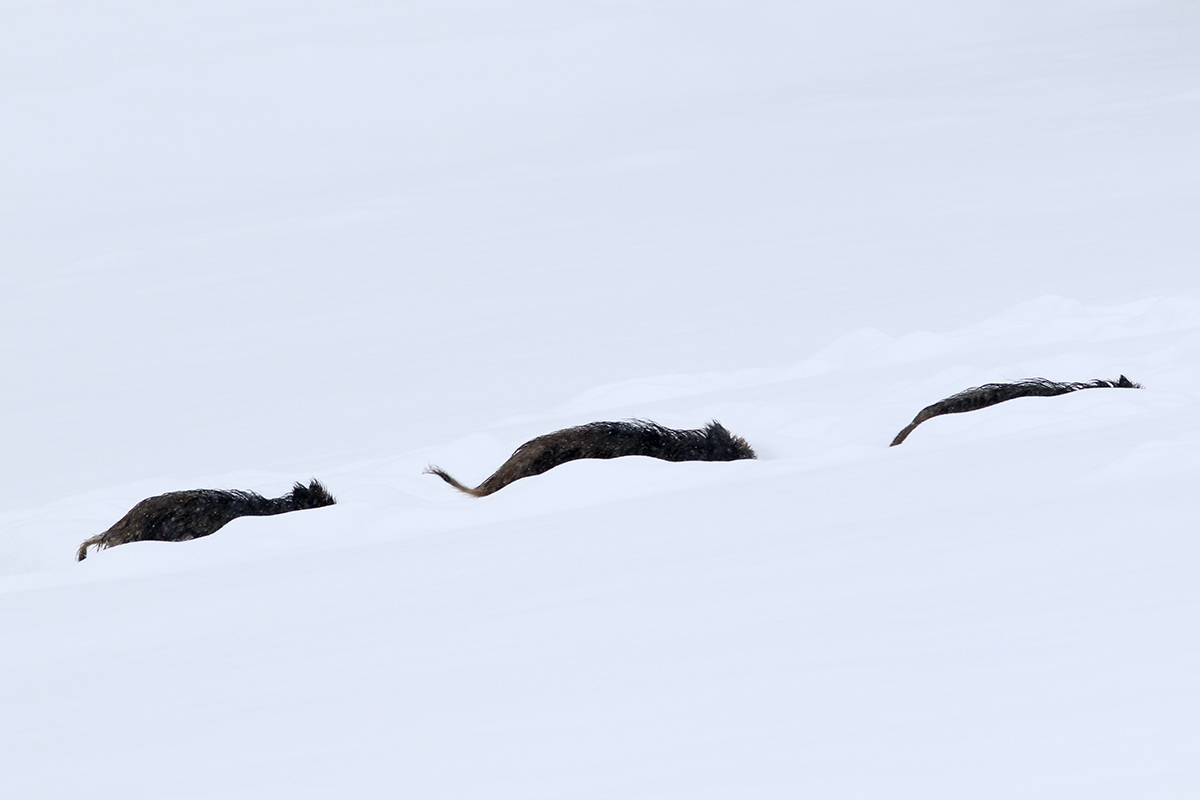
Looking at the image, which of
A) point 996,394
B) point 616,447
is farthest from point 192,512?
point 996,394

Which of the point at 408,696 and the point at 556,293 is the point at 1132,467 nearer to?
the point at 408,696

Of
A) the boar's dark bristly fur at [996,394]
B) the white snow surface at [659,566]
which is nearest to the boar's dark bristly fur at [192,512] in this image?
the white snow surface at [659,566]

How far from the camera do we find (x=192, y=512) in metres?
4.75

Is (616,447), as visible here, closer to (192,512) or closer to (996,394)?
(996,394)

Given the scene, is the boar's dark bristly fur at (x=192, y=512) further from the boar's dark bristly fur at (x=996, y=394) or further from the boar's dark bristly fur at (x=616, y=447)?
the boar's dark bristly fur at (x=996, y=394)

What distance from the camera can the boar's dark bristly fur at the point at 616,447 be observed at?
4816 mm

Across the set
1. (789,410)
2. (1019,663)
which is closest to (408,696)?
(1019,663)

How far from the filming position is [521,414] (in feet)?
25.0

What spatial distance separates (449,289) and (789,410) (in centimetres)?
693

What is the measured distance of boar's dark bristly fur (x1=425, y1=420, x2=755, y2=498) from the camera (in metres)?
4.82

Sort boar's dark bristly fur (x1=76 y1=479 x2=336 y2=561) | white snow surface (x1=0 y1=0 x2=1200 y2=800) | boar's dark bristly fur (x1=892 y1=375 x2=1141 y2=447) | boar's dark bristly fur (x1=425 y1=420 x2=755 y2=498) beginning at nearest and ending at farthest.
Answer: white snow surface (x1=0 y1=0 x2=1200 y2=800), boar's dark bristly fur (x1=76 y1=479 x2=336 y2=561), boar's dark bristly fur (x1=425 y1=420 x2=755 y2=498), boar's dark bristly fur (x1=892 y1=375 x2=1141 y2=447)

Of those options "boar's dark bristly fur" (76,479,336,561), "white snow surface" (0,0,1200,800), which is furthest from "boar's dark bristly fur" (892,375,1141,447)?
"boar's dark bristly fur" (76,479,336,561)

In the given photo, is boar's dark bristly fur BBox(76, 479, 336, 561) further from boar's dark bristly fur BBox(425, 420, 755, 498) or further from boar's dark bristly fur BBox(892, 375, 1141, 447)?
boar's dark bristly fur BBox(892, 375, 1141, 447)

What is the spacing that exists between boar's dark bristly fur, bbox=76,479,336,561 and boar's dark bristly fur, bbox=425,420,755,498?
2.26 ft
